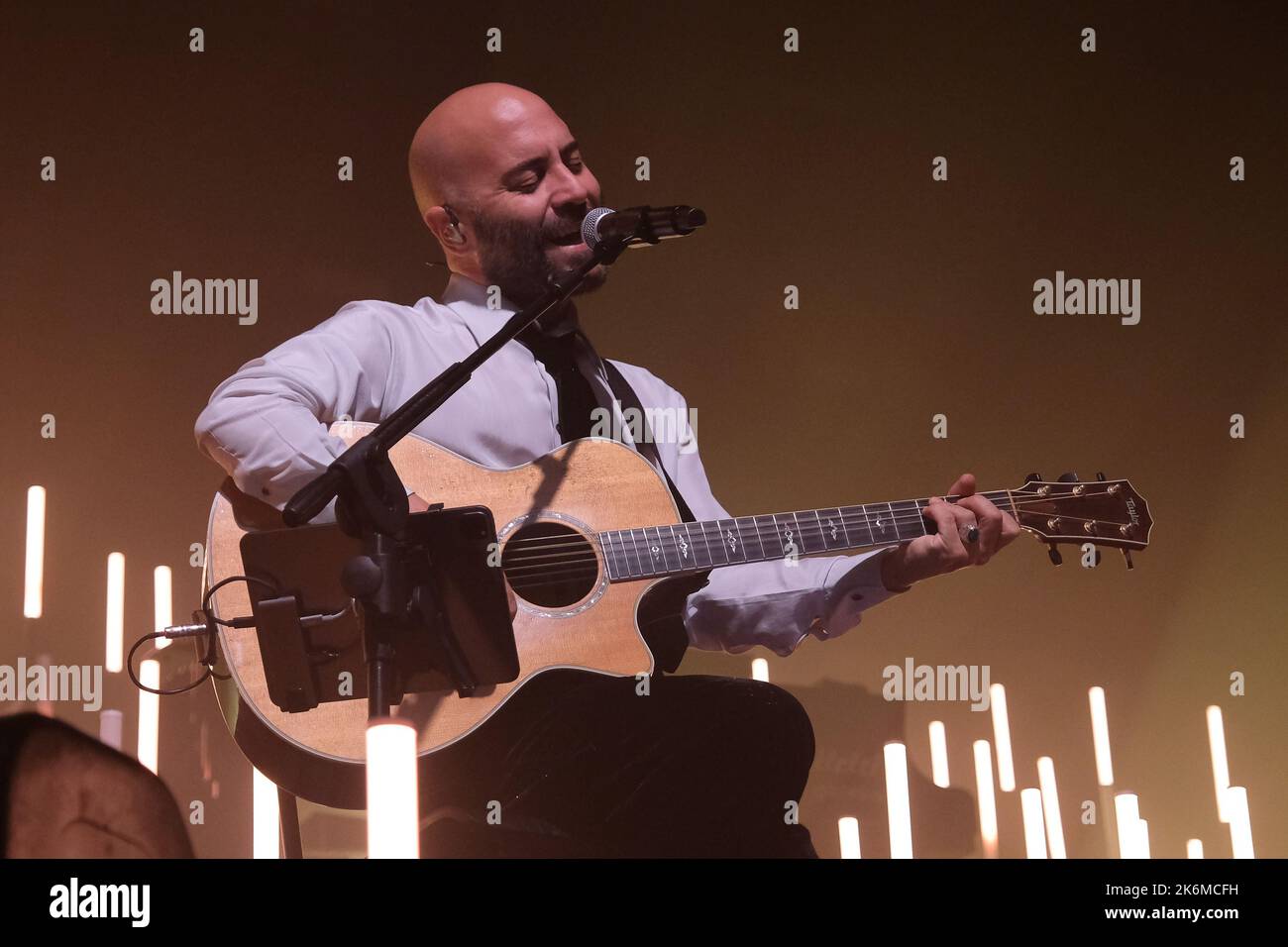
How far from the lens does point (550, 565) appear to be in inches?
84.9

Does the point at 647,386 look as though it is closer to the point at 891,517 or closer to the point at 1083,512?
the point at 891,517

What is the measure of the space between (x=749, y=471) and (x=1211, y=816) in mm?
1254

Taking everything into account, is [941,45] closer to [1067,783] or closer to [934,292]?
[934,292]

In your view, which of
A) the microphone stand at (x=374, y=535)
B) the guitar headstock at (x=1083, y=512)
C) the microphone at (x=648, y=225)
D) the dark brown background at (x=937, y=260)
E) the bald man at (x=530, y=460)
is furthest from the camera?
the dark brown background at (x=937, y=260)

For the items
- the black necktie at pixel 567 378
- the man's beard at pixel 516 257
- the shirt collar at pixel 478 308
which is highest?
the man's beard at pixel 516 257

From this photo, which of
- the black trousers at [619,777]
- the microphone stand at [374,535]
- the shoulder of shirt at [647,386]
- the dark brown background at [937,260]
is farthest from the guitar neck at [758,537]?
the dark brown background at [937,260]

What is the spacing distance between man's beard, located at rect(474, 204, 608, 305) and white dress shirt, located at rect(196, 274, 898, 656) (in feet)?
0.12

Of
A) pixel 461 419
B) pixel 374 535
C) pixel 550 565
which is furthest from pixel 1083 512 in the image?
pixel 374 535

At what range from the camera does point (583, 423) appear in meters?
2.41

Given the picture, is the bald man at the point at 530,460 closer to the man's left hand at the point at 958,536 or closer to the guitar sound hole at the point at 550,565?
the man's left hand at the point at 958,536

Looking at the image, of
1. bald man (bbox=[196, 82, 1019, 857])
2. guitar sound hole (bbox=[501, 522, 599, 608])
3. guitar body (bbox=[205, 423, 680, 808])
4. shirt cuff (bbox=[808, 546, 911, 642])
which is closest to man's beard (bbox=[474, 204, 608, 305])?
bald man (bbox=[196, 82, 1019, 857])

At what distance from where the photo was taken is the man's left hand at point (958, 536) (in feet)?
7.50

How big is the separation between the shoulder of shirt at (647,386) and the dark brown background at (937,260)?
1.50 feet

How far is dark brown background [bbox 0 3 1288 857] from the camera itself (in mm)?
3104
